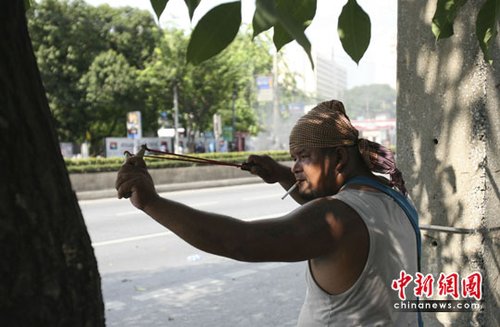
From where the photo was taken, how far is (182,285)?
614 centimetres

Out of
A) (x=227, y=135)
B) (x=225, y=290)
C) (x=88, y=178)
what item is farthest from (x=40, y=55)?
(x=225, y=290)

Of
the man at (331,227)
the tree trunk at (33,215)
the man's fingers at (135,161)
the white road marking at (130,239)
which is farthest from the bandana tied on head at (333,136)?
the white road marking at (130,239)

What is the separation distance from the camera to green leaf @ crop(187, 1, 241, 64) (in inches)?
45.7

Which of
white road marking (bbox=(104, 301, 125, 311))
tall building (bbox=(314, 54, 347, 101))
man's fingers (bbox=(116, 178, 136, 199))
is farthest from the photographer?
white road marking (bbox=(104, 301, 125, 311))

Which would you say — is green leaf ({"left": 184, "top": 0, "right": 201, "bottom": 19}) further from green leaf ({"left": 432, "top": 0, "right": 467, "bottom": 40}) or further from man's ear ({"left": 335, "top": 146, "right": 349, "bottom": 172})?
green leaf ({"left": 432, "top": 0, "right": 467, "bottom": 40})

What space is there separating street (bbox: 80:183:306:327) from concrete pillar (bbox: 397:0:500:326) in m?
2.50

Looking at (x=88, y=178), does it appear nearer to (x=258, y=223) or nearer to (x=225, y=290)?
(x=225, y=290)

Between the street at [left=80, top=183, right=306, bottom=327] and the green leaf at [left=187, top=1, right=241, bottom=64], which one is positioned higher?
the green leaf at [left=187, top=1, right=241, bottom=64]

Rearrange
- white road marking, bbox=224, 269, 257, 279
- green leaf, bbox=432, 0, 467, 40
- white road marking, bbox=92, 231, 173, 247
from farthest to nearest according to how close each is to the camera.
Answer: white road marking, bbox=92, 231, 173, 247, white road marking, bbox=224, 269, 257, 279, green leaf, bbox=432, 0, 467, 40

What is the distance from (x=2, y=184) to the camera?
985 millimetres

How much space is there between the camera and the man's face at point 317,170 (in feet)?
5.24

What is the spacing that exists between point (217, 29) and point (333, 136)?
0.54m

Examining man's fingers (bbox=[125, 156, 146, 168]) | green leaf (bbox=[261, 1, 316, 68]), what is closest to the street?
man's fingers (bbox=[125, 156, 146, 168])

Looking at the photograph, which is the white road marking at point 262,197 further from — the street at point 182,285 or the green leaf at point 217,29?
the green leaf at point 217,29
